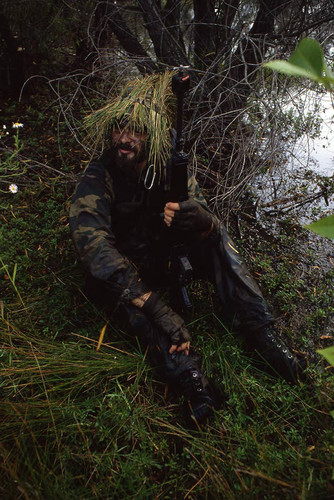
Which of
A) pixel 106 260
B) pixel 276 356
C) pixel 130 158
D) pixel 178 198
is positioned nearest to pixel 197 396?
pixel 276 356

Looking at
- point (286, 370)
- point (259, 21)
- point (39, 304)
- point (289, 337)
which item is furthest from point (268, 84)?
point (39, 304)

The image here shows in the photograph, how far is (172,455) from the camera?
175cm

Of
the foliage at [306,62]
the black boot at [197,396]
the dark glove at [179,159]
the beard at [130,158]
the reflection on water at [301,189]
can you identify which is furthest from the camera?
the reflection on water at [301,189]

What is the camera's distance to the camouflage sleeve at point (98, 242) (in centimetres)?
213

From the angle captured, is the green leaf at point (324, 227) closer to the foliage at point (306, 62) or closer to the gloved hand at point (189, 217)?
the foliage at point (306, 62)

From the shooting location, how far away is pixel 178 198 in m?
2.24

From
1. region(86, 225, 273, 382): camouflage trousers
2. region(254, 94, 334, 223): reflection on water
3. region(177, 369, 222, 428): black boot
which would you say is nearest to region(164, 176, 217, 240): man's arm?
region(86, 225, 273, 382): camouflage trousers

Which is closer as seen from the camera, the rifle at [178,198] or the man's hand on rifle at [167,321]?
the rifle at [178,198]

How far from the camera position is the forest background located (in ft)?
5.16

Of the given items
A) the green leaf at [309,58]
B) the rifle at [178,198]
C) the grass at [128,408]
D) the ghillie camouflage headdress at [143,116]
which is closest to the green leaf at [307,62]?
the green leaf at [309,58]

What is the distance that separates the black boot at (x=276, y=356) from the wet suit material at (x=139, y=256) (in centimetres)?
6

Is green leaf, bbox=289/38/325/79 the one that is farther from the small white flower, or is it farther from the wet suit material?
the small white flower

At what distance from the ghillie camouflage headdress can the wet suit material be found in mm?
240

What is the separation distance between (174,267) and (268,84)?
7.26 feet
